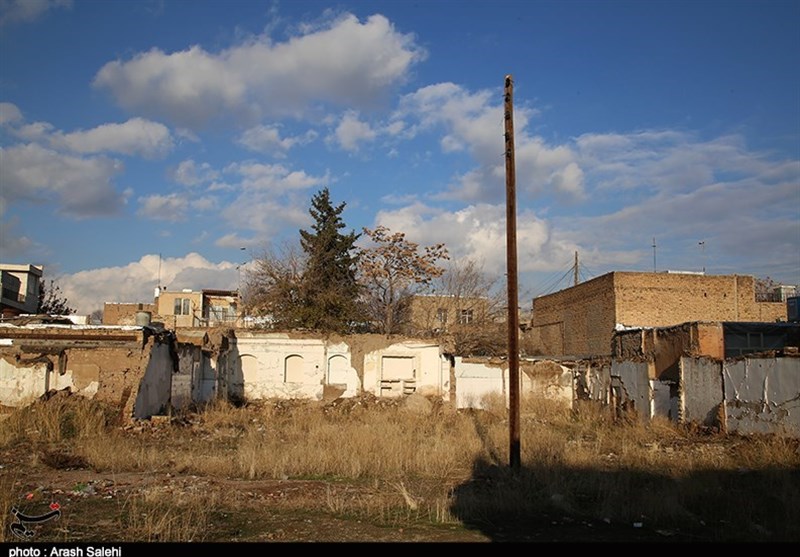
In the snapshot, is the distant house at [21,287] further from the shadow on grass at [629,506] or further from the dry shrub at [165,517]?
the shadow on grass at [629,506]

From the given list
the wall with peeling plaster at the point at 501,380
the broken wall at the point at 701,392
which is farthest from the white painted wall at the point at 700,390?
the wall with peeling plaster at the point at 501,380

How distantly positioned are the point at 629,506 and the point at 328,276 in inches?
1158

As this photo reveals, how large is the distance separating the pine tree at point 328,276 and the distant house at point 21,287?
762 inches

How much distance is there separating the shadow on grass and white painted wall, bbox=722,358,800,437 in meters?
3.60

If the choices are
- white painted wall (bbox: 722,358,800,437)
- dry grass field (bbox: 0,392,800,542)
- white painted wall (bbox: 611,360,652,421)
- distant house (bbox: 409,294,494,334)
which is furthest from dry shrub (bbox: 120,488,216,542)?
distant house (bbox: 409,294,494,334)

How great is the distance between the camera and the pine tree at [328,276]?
35312mm

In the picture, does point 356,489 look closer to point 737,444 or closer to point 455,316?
point 737,444

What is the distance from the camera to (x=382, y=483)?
42.7 feet

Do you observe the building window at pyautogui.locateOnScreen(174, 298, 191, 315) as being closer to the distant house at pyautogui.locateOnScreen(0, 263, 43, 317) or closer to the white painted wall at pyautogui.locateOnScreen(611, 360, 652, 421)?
the distant house at pyautogui.locateOnScreen(0, 263, 43, 317)

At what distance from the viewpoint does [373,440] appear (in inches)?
677

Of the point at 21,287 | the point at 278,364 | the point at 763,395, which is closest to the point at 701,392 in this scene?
the point at 763,395

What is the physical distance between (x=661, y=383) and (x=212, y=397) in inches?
755

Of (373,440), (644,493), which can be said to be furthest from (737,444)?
(373,440)

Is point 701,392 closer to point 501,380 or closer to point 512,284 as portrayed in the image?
point 512,284
